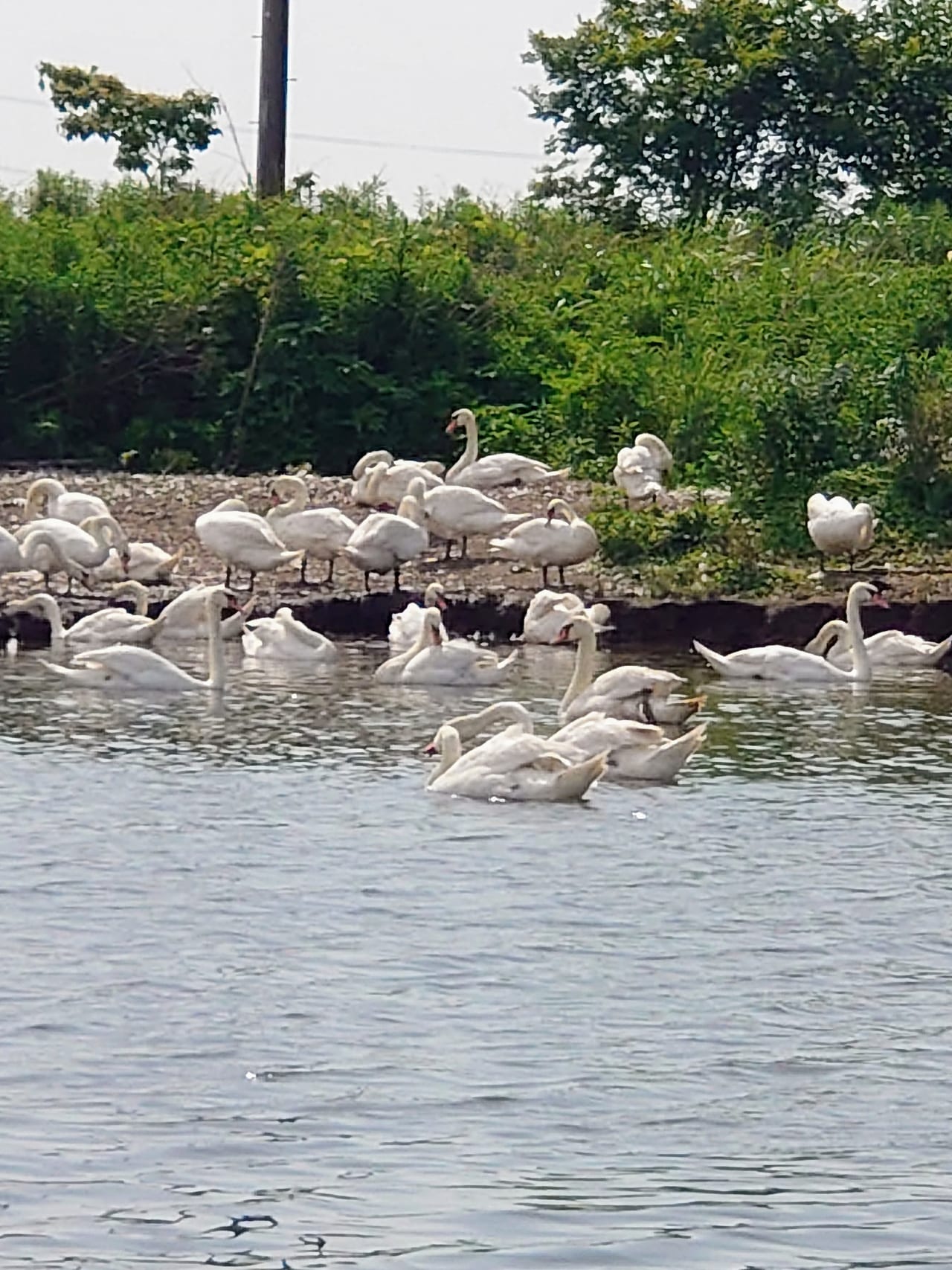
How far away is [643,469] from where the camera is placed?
2286cm

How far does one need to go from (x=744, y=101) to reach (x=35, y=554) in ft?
67.6

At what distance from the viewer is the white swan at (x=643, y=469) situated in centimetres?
2255

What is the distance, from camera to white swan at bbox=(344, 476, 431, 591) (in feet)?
65.3

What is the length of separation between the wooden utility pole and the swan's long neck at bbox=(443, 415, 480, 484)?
26.4ft

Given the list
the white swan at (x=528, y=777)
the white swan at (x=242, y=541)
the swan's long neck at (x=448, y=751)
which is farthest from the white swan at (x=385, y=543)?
the white swan at (x=528, y=777)

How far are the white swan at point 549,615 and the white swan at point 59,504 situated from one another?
3566mm

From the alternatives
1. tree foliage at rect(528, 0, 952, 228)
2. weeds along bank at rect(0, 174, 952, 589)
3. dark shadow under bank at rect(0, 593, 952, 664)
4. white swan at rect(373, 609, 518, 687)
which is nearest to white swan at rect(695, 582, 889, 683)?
dark shadow under bank at rect(0, 593, 952, 664)

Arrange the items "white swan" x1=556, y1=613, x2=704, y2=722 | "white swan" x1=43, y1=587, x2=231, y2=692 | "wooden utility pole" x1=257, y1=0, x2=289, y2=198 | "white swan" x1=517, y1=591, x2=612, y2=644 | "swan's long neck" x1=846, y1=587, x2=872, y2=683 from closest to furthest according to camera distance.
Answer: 1. "white swan" x1=556, y1=613, x2=704, y2=722
2. "white swan" x1=43, y1=587, x2=231, y2=692
3. "swan's long neck" x1=846, y1=587, x2=872, y2=683
4. "white swan" x1=517, y1=591, x2=612, y2=644
5. "wooden utility pole" x1=257, y1=0, x2=289, y2=198

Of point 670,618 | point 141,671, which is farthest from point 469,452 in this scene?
point 141,671

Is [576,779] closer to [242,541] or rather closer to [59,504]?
[242,541]

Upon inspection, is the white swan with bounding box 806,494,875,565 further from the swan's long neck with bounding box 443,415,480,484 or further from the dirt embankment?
the swan's long neck with bounding box 443,415,480,484

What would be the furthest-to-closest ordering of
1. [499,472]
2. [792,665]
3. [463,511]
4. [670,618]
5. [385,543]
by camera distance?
1. [499,472]
2. [463,511]
3. [670,618]
4. [385,543]
5. [792,665]

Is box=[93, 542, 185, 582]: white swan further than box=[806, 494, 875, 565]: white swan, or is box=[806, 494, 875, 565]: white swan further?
box=[806, 494, 875, 565]: white swan

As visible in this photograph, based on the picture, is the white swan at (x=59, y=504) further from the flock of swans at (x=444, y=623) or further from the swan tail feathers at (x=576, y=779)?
the swan tail feathers at (x=576, y=779)
